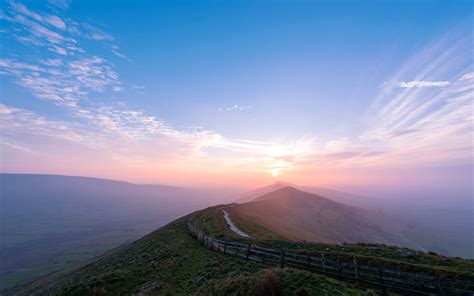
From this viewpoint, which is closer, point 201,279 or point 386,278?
point 386,278

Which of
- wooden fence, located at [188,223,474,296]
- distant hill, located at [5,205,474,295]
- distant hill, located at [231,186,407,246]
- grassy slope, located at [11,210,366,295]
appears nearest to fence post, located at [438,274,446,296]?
wooden fence, located at [188,223,474,296]


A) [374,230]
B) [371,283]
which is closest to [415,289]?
[371,283]

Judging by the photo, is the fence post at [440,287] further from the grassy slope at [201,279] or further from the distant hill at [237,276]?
the grassy slope at [201,279]

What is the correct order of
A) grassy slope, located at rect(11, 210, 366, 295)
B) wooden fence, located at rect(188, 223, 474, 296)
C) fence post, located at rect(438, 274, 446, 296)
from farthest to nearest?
grassy slope, located at rect(11, 210, 366, 295) → wooden fence, located at rect(188, 223, 474, 296) → fence post, located at rect(438, 274, 446, 296)

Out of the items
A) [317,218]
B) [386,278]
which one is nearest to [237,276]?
[386,278]

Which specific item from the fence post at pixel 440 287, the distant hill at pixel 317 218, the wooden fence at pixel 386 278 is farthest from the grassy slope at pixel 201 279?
the distant hill at pixel 317 218

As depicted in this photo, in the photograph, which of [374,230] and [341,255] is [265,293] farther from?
[374,230]

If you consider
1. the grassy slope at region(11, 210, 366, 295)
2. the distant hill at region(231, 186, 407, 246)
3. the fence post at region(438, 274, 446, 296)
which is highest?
the fence post at region(438, 274, 446, 296)

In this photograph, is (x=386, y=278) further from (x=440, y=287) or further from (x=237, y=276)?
(x=237, y=276)

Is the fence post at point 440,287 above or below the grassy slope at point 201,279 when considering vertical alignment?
above

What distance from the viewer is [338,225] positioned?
329ft

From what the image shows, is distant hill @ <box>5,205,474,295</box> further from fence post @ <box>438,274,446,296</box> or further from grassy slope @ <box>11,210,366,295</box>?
fence post @ <box>438,274,446,296</box>

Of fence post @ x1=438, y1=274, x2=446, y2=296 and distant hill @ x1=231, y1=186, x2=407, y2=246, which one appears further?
distant hill @ x1=231, y1=186, x2=407, y2=246

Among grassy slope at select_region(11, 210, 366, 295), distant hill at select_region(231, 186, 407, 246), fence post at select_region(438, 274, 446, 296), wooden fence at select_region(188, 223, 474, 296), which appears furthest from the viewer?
distant hill at select_region(231, 186, 407, 246)
